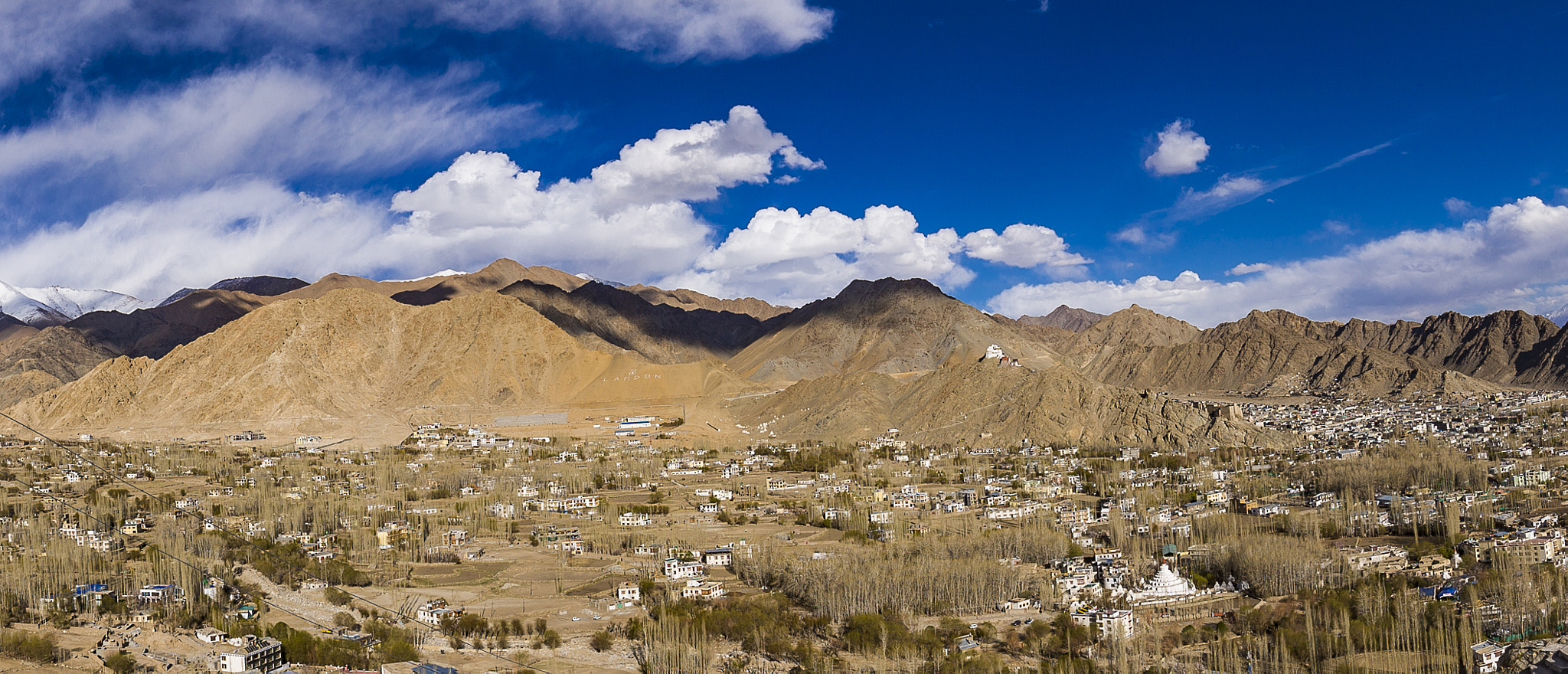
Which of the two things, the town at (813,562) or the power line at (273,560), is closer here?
the town at (813,562)

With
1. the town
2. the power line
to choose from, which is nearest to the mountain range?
the town

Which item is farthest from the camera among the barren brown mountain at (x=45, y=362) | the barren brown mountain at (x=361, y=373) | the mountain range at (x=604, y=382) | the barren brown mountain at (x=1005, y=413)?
the barren brown mountain at (x=45, y=362)

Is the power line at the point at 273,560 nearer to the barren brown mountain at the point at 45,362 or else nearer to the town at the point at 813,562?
the town at the point at 813,562

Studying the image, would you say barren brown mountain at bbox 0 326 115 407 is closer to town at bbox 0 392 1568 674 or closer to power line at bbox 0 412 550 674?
town at bbox 0 392 1568 674

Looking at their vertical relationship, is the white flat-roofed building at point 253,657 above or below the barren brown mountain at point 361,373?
below

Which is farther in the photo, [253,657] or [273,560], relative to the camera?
[273,560]

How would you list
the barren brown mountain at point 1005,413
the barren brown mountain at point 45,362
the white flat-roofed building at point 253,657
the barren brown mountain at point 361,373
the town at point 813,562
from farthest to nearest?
the barren brown mountain at point 45,362
the barren brown mountain at point 361,373
the barren brown mountain at point 1005,413
the town at point 813,562
the white flat-roofed building at point 253,657

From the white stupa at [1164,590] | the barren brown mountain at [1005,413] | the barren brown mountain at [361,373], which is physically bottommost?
the white stupa at [1164,590]

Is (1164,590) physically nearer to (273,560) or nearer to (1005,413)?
(273,560)

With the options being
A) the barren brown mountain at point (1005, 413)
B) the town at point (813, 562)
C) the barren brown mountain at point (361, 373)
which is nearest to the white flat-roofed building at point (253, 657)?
the town at point (813, 562)

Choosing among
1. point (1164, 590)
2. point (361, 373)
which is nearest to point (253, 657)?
point (1164, 590)

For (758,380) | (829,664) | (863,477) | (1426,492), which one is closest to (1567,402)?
(1426,492)
